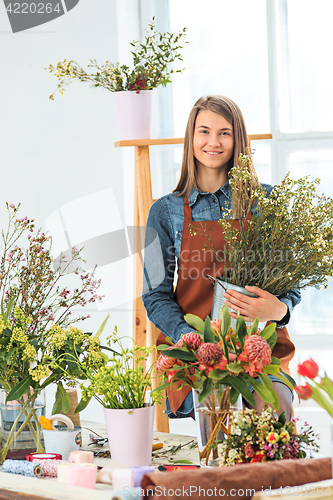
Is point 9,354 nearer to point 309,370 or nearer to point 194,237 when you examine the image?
point 309,370

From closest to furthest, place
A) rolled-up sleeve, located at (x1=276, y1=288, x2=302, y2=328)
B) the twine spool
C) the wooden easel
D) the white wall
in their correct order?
the twine spool
rolled-up sleeve, located at (x1=276, y1=288, x2=302, y2=328)
the wooden easel
the white wall

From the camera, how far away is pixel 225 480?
2.43 feet

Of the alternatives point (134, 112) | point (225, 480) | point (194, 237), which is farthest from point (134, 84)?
point (225, 480)

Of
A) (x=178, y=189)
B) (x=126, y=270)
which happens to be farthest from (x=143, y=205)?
(x=126, y=270)

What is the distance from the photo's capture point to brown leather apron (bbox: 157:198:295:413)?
5.71ft

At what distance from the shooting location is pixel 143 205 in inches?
82.7

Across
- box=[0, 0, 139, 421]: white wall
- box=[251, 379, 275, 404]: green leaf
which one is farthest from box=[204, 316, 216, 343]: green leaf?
box=[0, 0, 139, 421]: white wall

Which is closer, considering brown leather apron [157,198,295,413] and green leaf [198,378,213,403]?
green leaf [198,378,213,403]

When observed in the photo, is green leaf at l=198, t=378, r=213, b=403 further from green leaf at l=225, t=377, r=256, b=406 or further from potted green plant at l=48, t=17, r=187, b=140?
potted green plant at l=48, t=17, r=187, b=140

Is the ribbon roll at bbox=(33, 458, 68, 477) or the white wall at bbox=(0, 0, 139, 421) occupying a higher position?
the white wall at bbox=(0, 0, 139, 421)

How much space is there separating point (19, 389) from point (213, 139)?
41.0 inches

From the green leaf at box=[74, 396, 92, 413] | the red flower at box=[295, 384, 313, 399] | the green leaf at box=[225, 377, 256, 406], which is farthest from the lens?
the green leaf at box=[74, 396, 92, 413]

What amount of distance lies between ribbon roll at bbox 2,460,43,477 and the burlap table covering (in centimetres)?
39

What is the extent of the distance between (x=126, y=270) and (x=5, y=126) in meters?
0.90
